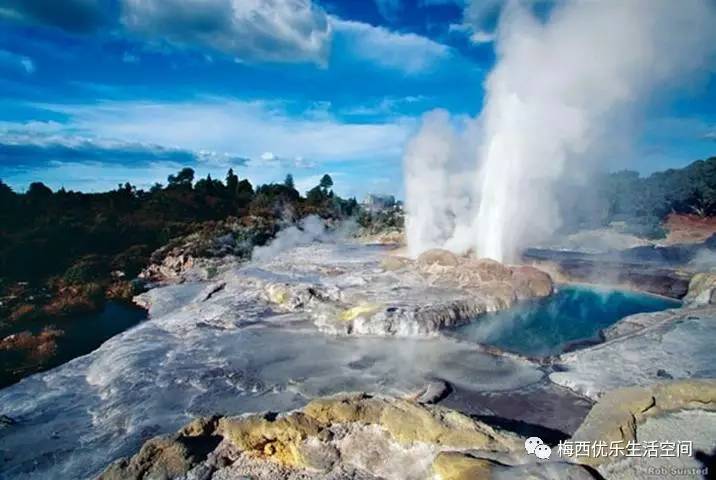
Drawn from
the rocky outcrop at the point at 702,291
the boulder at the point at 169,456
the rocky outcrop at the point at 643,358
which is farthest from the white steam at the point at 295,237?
the boulder at the point at 169,456

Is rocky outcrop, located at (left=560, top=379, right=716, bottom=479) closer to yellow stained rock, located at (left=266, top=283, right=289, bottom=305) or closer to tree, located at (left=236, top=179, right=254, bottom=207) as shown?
yellow stained rock, located at (left=266, top=283, right=289, bottom=305)

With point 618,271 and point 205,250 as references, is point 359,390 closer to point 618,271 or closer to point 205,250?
point 618,271

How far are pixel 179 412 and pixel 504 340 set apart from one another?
25.8ft

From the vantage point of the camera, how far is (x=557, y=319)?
569 inches

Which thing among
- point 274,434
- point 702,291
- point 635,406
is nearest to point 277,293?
point 274,434

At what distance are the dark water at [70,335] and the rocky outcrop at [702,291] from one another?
18.9 metres

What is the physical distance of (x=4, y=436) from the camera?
8523 millimetres

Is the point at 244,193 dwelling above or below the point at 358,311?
above

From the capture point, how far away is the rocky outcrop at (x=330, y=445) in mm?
5816

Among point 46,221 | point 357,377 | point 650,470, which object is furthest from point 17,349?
point 46,221

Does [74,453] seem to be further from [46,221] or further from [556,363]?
[46,221]

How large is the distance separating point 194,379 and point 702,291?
15.9m

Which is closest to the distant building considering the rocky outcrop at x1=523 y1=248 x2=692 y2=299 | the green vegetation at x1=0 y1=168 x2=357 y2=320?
the green vegetation at x1=0 y1=168 x2=357 y2=320

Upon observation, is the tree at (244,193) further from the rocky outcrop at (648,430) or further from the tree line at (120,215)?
the rocky outcrop at (648,430)
